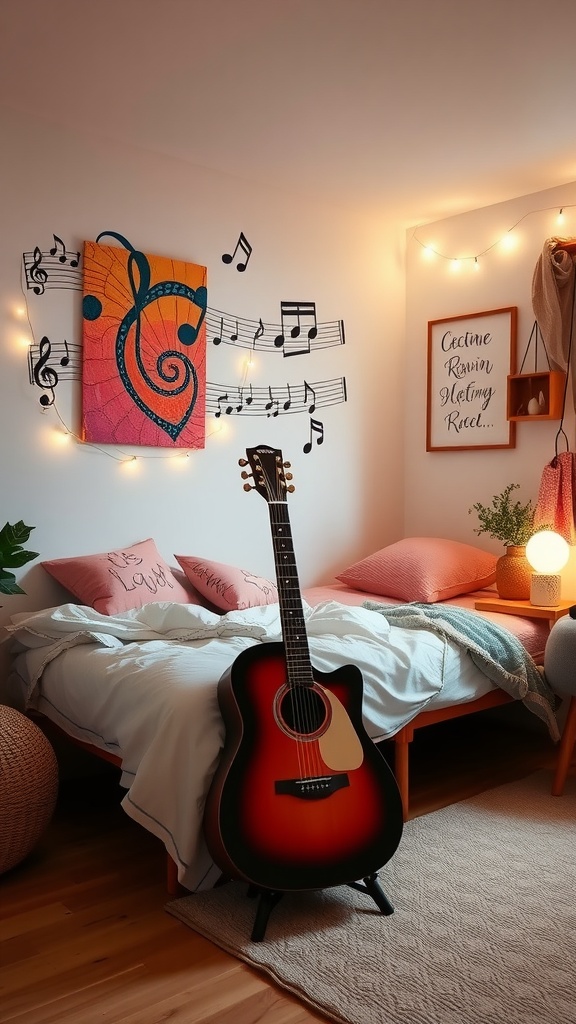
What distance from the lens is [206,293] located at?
3.76 metres

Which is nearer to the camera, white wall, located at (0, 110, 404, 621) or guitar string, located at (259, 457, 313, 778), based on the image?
guitar string, located at (259, 457, 313, 778)

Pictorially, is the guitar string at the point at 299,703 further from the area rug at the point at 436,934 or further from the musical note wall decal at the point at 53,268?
the musical note wall decal at the point at 53,268

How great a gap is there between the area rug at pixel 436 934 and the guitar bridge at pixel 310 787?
0.32 metres

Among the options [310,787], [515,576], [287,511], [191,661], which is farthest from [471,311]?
[310,787]

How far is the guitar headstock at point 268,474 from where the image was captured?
257 centimetres

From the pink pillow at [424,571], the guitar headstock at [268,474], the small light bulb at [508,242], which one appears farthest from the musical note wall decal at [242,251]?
the guitar headstock at [268,474]

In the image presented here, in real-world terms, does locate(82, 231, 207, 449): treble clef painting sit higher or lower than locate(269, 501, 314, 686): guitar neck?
higher

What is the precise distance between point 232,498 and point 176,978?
2232 millimetres

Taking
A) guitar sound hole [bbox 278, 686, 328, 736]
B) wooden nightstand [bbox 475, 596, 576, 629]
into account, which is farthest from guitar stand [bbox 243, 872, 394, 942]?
wooden nightstand [bbox 475, 596, 576, 629]

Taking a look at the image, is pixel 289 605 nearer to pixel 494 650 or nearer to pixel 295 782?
pixel 295 782

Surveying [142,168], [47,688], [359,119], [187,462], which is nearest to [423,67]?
[359,119]

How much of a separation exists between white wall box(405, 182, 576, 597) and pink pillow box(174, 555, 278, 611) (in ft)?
4.23

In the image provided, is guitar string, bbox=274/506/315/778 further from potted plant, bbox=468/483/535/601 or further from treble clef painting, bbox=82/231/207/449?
potted plant, bbox=468/483/535/601

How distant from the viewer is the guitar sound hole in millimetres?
2236
